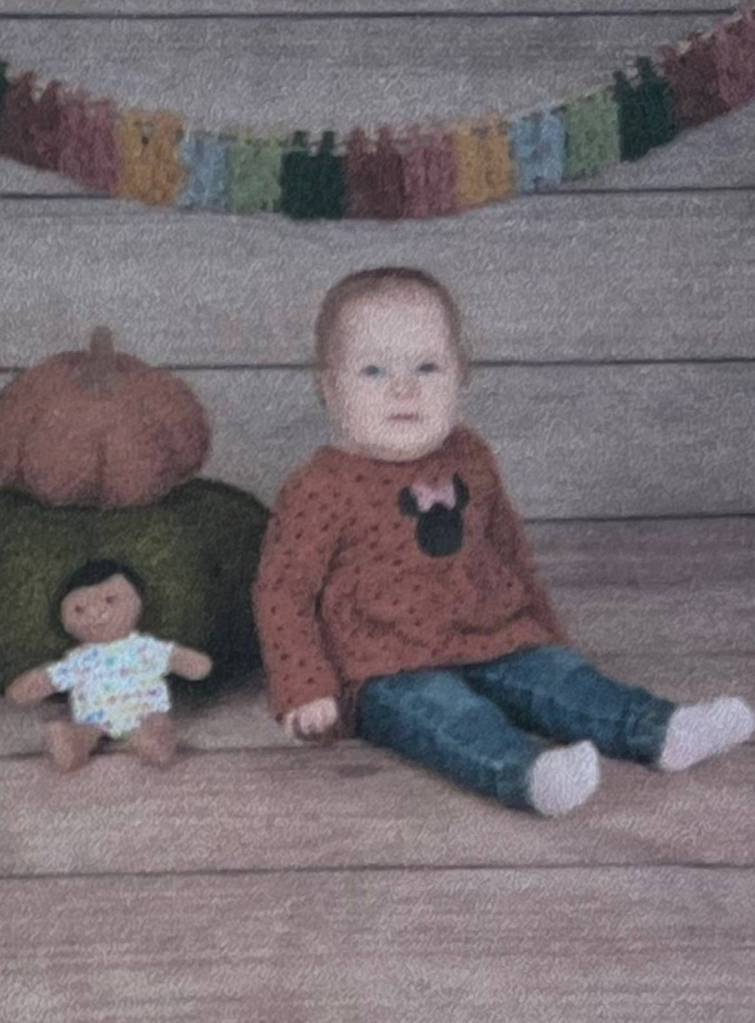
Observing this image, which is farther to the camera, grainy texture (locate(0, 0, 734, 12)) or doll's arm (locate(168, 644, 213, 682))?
grainy texture (locate(0, 0, 734, 12))

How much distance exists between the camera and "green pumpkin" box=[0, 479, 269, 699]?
→ 3.74 feet

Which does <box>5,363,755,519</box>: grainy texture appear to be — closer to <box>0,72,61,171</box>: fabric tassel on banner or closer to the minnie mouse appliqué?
<box>0,72,61,171</box>: fabric tassel on banner

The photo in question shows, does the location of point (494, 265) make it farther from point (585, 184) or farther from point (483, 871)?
point (483, 871)

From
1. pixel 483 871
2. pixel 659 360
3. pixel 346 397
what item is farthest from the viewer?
pixel 659 360

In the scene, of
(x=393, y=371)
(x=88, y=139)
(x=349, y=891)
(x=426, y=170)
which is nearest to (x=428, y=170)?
(x=426, y=170)

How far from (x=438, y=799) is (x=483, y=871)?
89mm

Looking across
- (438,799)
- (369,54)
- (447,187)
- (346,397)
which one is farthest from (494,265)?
(438,799)

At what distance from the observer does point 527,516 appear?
159 centimetres

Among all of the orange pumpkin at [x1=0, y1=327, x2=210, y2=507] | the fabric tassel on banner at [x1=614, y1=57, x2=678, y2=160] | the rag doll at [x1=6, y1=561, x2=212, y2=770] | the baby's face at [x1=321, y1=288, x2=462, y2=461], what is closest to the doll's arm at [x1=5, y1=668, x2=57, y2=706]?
the rag doll at [x1=6, y1=561, x2=212, y2=770]

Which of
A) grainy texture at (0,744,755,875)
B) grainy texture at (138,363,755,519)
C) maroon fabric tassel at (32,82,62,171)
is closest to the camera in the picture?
grainy texture at (0,744,755,875)

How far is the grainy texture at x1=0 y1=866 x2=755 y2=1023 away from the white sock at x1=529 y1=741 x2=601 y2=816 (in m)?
0.05

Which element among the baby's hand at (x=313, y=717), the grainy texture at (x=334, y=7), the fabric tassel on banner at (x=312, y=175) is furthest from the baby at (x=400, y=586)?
the grainy texture at (x=334, y=7)

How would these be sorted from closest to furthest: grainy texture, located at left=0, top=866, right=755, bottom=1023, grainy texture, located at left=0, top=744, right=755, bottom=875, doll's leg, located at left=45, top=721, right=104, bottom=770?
grainy texture, located at left=0, top=866, right=755, bottom=1023 → grainy texture, located at left=0, top=744, right=755, bottom=875 → doll's leg, located at left=45, top=721, right=104, bottom=770

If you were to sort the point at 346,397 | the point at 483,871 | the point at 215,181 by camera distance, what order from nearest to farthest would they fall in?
1. the point at 483,871
2. the point at 346,397
3. the point at 215,181
